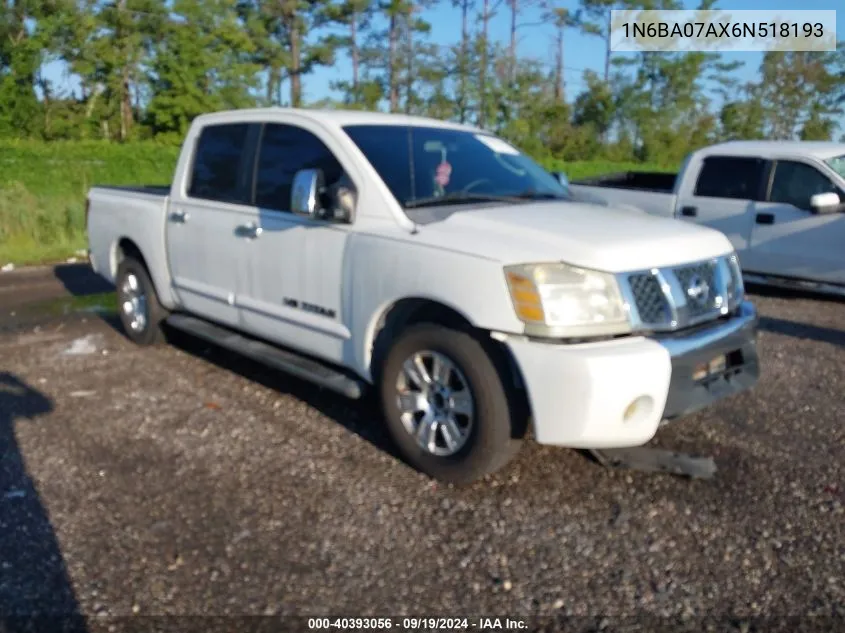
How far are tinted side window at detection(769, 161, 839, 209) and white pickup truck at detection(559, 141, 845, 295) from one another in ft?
0.03

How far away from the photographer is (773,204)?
8844 millimetres

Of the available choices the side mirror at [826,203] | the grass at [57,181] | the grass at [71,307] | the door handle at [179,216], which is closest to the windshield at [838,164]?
the side mirror at [826,203]

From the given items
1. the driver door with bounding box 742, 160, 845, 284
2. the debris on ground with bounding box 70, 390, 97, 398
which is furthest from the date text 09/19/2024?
the driver door with bounding box 742, 160, 845, 284

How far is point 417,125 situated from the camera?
5.21 metres

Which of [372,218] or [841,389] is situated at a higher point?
[372,218]

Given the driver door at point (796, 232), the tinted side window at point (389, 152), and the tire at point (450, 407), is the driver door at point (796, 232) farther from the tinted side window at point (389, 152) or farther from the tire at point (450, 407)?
the tire at point (450, 407)

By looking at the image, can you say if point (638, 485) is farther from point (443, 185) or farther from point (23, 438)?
point (23, 438)

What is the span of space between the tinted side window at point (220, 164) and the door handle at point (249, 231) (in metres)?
0.21

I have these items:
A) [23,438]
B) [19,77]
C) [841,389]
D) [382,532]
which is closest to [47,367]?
[23,438]

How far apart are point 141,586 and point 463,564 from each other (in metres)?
1.24

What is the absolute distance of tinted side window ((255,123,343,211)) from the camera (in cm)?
480

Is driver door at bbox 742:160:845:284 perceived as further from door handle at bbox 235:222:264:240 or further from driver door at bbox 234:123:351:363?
door handle at bbox 235:222:264:240

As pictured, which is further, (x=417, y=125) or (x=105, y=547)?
(x=417, y=125)

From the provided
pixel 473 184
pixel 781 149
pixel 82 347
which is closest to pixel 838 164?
pixel 781 149
